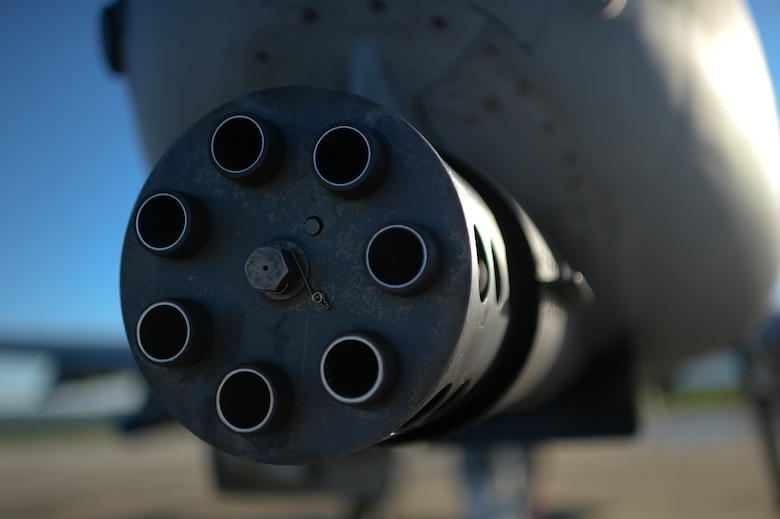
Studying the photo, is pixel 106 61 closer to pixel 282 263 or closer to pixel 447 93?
pixel 447 93

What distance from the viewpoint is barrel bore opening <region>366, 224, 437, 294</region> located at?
821 millimetres

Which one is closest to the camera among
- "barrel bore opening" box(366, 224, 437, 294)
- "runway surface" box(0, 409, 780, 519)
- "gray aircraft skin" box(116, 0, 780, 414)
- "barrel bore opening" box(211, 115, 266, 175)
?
"barrel bore opening" box(366, 224, 437, 294)

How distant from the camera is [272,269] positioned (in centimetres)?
88

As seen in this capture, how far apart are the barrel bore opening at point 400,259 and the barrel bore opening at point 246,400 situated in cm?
20

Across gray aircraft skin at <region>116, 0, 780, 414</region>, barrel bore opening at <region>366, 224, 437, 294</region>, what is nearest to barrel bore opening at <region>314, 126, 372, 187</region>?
barrel bore opening at <region>366, 224, 437, 294</region>

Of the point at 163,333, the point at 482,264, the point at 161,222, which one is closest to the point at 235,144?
the point at 161,222

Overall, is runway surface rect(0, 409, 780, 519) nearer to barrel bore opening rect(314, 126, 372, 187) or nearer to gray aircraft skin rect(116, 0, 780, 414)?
gray aircraft skin rect(116, 0, 780, 414)

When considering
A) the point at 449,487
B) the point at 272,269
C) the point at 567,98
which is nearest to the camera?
the point at 272,269

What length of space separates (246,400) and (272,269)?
0.19 meters

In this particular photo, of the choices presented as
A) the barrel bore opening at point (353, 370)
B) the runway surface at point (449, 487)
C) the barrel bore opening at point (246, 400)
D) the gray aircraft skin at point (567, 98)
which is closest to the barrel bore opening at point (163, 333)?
the barrel bore opening at point (246, 400)

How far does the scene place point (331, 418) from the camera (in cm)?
88

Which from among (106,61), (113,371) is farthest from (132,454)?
(106,61)

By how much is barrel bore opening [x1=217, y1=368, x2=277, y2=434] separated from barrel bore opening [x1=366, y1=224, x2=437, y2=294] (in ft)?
0.66

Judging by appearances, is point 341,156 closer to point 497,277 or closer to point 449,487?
point 497,277
